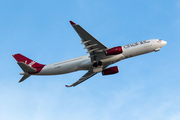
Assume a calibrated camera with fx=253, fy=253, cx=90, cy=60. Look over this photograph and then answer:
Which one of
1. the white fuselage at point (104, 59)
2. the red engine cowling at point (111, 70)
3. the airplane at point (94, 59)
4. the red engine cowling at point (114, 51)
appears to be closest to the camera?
the red engine cowling at point (114, 51)

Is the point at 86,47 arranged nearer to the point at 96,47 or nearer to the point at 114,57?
the point at 96,47

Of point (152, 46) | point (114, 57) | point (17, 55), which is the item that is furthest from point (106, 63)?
point (17, 55)

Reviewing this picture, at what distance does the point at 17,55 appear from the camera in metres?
52.0

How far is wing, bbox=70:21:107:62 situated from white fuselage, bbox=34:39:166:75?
202cm

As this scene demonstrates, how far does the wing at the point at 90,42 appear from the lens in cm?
4304

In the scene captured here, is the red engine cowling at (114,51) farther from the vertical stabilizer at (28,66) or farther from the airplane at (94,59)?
the vertical stabilizer at (28,66)

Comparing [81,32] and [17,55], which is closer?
[81,32]

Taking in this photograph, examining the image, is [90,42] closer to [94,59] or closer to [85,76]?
[94,59]

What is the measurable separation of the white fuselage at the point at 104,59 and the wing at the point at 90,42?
2.02 m

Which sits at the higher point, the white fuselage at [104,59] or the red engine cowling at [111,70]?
the white fuselage at [104,59]

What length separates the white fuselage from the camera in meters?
49.7

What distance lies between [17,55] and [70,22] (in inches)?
646

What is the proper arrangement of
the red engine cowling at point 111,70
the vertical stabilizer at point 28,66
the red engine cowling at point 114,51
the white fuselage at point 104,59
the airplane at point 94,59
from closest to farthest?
the red engine cowling at point 114,51, the airplane at point 94,59, the vertical stabilizer at point 28,66, the white fuselage at point 104,59, the red engine cowling at point 111,70

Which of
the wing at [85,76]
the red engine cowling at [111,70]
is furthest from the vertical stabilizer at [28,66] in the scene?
the red engine cowling at [111,70]
